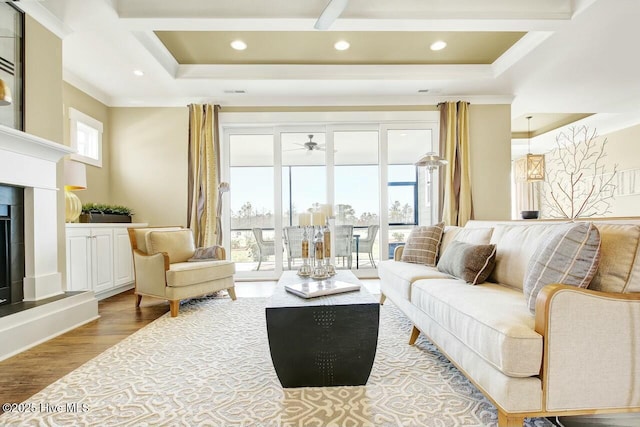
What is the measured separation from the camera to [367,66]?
13.5ft

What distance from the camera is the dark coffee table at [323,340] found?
5.66 feet

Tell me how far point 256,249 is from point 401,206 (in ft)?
7.60

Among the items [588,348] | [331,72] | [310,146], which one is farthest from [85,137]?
[588,348]

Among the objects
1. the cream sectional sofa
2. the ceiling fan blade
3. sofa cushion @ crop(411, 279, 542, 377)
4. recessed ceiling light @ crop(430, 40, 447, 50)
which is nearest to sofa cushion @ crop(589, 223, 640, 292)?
the cream sectional sofa

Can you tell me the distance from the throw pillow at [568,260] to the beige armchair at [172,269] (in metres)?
2.84

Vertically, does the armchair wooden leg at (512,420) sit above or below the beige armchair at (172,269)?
below

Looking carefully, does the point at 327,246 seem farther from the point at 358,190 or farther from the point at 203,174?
the point at 203,174

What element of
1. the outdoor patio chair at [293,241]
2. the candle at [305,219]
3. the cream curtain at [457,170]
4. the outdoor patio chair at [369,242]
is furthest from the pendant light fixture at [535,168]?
the candle at [305,219]

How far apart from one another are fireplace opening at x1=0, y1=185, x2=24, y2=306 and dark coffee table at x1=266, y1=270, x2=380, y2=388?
230cm

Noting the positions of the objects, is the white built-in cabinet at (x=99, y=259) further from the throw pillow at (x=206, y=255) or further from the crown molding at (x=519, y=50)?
the crown molding at (x=519, y=50)

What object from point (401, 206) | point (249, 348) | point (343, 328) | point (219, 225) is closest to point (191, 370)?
point (249, 348)

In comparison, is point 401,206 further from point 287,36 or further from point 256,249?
point 287,36


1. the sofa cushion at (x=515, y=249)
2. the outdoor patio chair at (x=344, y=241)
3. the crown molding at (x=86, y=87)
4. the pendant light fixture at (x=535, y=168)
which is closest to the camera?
the sofa cushion at (x=515, y=249)

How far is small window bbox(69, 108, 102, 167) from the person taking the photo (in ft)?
13.2
